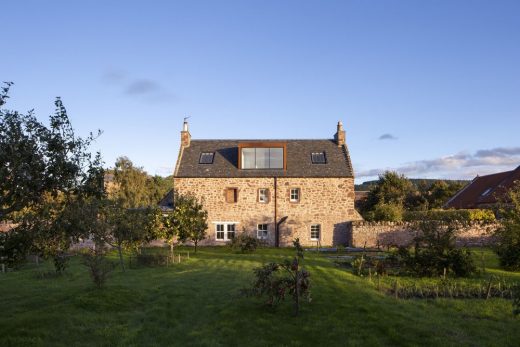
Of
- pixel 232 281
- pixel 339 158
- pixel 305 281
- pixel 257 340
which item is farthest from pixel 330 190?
pixel 257 340

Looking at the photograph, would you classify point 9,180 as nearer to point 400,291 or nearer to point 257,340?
point 257,340

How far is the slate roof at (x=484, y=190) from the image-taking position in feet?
142

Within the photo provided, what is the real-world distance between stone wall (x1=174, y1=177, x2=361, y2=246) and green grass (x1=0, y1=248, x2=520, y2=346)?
61.3 ft

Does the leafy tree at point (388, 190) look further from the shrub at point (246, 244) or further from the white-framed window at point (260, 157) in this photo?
the shrub at point (246, 244)

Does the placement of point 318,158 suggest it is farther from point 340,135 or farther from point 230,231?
point 230,231

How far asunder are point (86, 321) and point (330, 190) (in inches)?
1051

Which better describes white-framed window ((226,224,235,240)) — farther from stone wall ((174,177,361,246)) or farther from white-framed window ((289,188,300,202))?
white-framed window ((289,188,300,202))

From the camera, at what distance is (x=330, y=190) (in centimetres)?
3625

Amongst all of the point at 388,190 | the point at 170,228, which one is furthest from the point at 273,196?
the point at 388,190

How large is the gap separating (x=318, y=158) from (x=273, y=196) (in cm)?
531

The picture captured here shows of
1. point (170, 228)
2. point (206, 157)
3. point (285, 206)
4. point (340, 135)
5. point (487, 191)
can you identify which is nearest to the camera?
point (170, 228)

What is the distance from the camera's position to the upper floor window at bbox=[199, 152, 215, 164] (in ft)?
125

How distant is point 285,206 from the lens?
36.3 metres

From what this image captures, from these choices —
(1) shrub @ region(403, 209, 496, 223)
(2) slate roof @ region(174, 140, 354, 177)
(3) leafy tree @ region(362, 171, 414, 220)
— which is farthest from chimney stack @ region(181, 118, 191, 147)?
(3) leafy tree @ region(362, 171, 414, 220)
